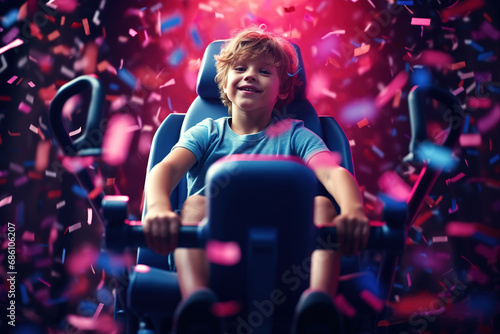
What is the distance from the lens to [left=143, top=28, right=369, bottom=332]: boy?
0.60 meters

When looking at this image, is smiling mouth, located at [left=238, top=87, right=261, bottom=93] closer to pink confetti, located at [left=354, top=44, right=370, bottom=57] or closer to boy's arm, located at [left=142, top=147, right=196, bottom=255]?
boy's arm, located at [left=142, top=147, right=196, bottom=255]

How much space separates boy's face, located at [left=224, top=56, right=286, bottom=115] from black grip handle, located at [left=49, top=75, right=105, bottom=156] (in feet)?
1.15

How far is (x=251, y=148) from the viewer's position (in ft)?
3.07

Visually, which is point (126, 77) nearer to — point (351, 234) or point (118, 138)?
point (118, 138)

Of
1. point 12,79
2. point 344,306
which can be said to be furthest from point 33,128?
point 344,306

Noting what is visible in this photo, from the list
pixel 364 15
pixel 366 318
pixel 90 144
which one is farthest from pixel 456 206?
pixel 90 144

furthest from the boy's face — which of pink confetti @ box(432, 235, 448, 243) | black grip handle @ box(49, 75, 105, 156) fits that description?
pink confetti @ box(432, 235, 448, 243)

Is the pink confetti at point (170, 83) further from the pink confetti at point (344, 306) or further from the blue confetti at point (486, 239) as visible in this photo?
the blue confetti at point (486, 239)

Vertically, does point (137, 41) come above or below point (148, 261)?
above

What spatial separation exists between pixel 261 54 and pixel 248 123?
0.60ft

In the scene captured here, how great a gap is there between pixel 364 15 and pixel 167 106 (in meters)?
0.91

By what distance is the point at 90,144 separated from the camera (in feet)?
2.17

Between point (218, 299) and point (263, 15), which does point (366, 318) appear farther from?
point (263, 15)

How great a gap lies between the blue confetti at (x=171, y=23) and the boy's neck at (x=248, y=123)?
29.9 inches
